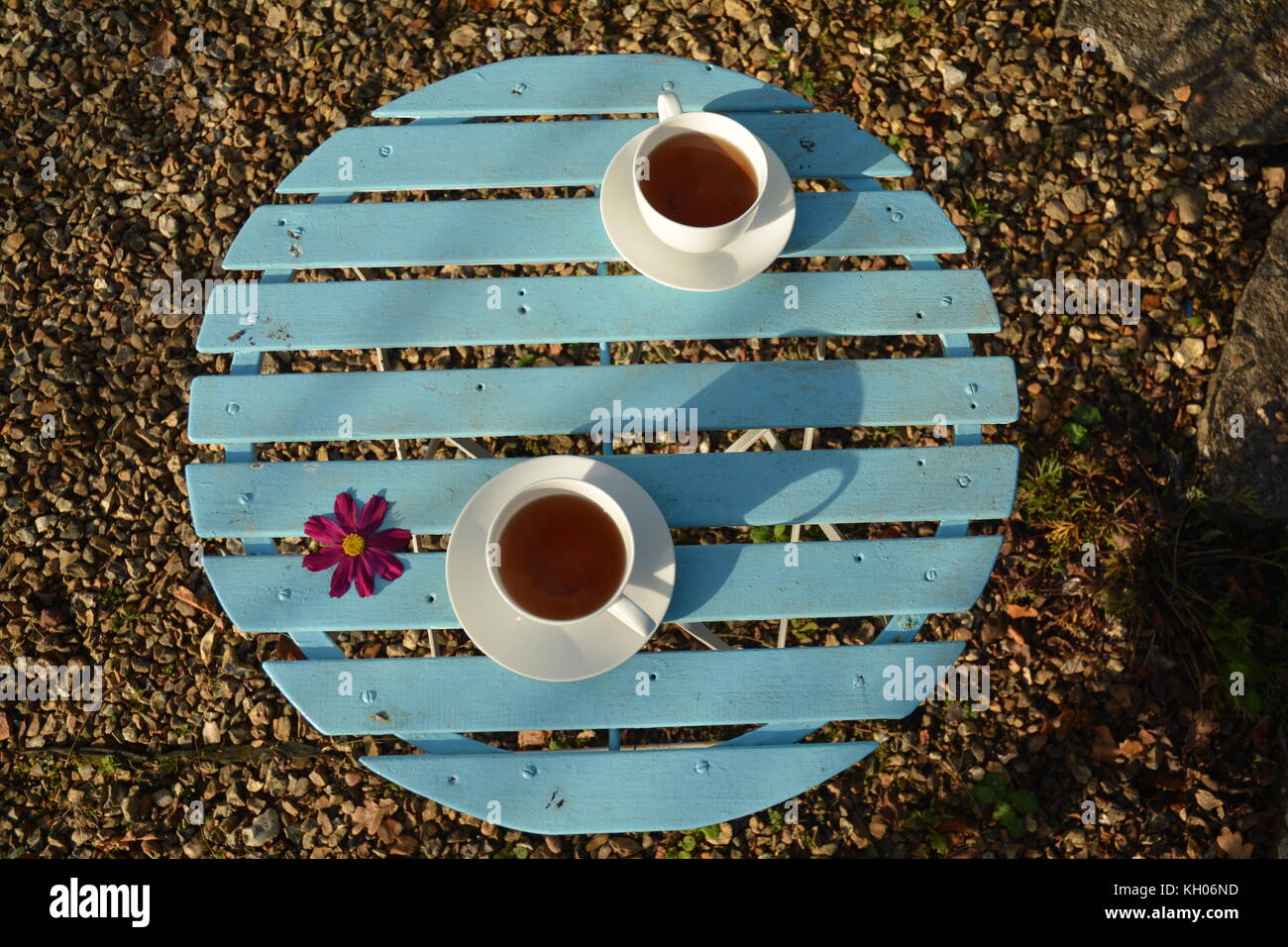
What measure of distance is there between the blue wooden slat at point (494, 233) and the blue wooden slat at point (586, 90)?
256mm

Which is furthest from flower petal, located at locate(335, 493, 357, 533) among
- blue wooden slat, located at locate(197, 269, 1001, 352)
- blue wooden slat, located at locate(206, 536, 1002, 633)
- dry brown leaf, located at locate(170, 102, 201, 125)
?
dry brown leaf, located at locate(170, 102, 201, 125)

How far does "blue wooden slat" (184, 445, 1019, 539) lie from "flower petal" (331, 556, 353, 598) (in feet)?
0.45

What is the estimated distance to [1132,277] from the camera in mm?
3301

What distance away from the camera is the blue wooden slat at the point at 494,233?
232cm

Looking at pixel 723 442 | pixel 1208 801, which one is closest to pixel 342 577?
pixel 723 442

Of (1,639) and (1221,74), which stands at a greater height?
(1221,74)

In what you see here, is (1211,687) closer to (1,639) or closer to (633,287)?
(633,287)

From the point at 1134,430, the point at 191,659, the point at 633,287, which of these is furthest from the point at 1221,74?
the point at 191,659

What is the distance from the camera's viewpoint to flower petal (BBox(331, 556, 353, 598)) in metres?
2.15

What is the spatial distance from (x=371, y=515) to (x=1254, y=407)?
9.12 ft

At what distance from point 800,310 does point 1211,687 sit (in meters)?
1.87

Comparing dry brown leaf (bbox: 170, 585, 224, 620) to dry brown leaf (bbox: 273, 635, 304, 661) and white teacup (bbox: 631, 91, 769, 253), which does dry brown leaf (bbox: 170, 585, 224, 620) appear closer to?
dry brown leaf (bbox: 273, 635, 304, 661)

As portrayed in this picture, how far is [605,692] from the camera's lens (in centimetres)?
216

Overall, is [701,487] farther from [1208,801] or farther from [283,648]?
[1208,801]
